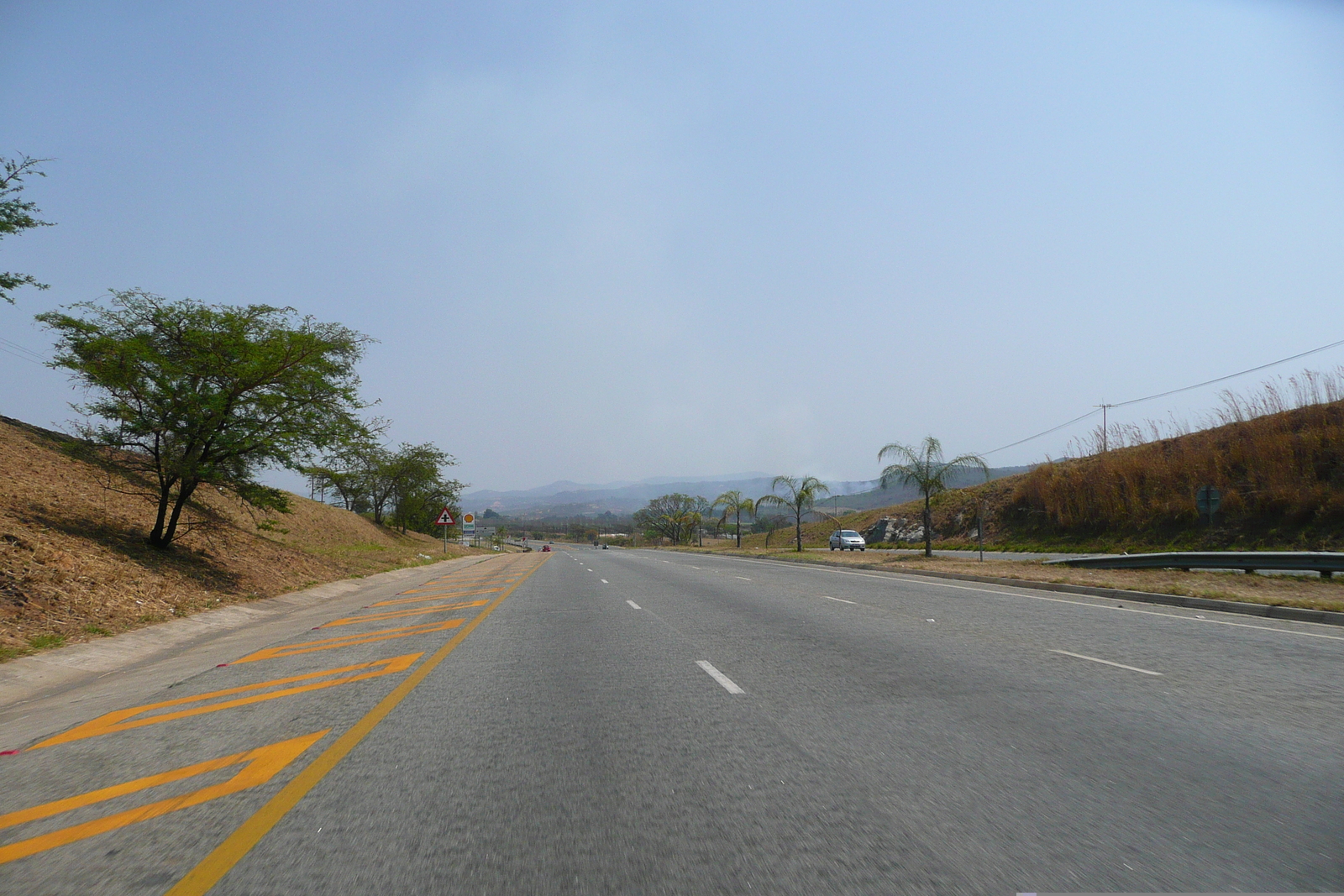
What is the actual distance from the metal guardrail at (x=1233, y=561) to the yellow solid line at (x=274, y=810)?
785 inches

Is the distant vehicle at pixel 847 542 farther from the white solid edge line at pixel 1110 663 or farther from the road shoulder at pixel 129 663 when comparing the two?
the white solid edge line at pixel 1110 663

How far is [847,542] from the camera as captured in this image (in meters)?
52.6

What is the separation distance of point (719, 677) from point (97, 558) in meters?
13.1

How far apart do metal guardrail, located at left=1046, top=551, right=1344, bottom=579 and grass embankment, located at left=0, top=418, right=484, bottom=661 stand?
944 inches

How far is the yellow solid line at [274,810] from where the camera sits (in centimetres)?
359

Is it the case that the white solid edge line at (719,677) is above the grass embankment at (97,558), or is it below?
below

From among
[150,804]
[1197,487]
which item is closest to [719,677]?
[150,804]

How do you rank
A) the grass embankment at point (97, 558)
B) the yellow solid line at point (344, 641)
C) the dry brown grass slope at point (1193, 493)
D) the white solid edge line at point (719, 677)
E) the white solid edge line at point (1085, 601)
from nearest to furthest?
the white solid edge line at point (719, 677) < the yellow solid line at point (344, 641) < the white solid edge line at point (1085, 601) < the grass embankment at point (97, 558) < the dry brown grass slope at point (1193, 493)

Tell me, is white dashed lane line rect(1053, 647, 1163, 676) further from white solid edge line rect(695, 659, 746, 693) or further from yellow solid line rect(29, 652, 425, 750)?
yellow solid line rect(29, 652, 425, 750)

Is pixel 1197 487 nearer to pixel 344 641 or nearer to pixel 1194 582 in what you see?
pixel 1194 582

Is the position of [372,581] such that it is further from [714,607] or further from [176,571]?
[714,607]

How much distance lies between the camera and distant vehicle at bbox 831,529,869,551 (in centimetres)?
5181

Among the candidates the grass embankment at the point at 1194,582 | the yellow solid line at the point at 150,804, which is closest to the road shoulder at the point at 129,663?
the yellow solid line at the point at 150,804

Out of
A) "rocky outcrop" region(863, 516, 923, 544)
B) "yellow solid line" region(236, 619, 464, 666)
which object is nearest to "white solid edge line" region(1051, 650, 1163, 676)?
"yellow solid line" region(236, 619, 464, 666)
